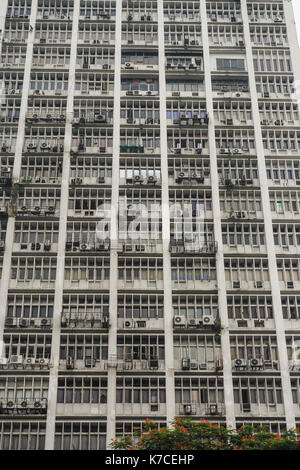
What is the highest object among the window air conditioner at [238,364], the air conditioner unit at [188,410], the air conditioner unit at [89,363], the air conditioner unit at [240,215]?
the air conditioner unit at [240,215]

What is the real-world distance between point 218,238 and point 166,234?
140 inches

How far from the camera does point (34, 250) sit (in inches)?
1465

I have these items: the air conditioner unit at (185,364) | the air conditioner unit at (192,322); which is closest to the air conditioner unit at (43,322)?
the air conditioner unit at (185,364)

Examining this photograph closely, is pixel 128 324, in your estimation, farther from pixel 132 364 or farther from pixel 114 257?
pixel 114 257

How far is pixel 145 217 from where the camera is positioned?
3866 cm

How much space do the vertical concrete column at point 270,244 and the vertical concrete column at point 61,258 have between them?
13.7 m

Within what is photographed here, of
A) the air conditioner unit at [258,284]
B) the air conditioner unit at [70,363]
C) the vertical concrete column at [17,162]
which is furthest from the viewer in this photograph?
the air conditioner unit at [258,284]

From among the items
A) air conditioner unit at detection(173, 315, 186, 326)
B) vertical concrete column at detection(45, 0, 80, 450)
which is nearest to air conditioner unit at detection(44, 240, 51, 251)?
vertical concrete column at detection(45, 0, 80, 450)

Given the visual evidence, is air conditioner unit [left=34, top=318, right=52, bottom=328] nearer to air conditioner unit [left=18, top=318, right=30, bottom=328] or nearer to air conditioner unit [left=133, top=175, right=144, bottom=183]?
air conditioner unit [left=18, top=318, right=30, bottom=328]

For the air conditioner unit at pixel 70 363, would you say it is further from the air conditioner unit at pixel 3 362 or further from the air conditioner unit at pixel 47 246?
the air conditioner unit at pixel 47 246

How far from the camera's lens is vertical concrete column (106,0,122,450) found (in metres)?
32.5

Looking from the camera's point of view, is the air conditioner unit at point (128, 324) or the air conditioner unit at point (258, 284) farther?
the air conditioner unit at point (258, 284)

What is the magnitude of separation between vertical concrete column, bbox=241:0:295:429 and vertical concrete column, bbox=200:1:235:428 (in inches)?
125

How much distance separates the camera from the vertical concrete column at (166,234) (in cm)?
3341
